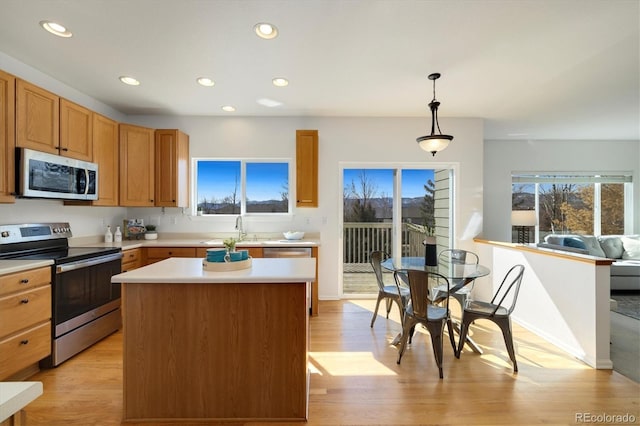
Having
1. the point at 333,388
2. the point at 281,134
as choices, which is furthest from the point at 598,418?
the point at 281,134

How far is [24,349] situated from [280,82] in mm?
3147

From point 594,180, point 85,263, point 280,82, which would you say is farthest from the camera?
point 594,180

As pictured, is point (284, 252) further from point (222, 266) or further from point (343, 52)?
point (343, 52)

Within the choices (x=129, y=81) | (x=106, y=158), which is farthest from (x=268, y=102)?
(x=106, y=158)

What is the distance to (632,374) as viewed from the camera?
2209mm

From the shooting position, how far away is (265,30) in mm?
2096

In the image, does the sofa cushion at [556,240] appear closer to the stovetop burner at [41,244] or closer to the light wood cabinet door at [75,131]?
the stovetop burner at [41,244]

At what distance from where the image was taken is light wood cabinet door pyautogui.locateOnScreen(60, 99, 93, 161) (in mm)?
2691

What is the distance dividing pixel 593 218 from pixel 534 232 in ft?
3.81

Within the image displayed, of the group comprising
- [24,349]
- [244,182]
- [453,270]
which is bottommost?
[24,349]

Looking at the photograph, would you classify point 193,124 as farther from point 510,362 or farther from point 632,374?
point 632,374

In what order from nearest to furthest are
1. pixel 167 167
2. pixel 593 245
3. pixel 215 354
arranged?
pixel 215 354 → pixel 167 167 → pixel 593 245

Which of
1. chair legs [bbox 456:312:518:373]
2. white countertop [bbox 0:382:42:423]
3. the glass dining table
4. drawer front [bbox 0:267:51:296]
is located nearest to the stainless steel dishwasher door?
the glass dining table

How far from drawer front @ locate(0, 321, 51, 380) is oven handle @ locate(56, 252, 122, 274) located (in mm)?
430
